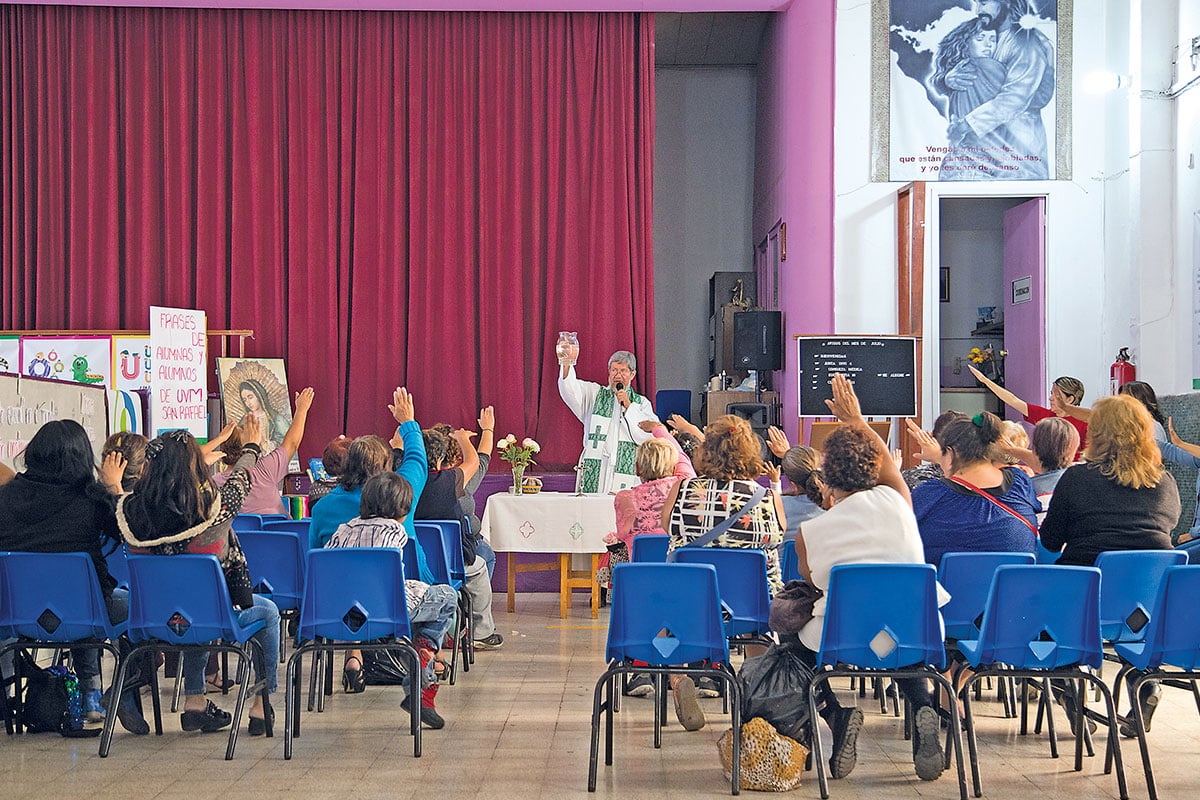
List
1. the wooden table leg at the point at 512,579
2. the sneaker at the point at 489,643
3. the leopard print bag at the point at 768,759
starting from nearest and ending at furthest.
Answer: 1. the leopard print bag at the point at 768,759
2. the sneaker at the point at 489,643
3. the wooden table leg at the point at 512,579

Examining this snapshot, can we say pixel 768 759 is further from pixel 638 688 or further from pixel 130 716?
pixel 130 716

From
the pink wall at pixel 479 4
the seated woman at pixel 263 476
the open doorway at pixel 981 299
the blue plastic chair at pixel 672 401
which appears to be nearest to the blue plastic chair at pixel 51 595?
the seated woman at pixel 263 476

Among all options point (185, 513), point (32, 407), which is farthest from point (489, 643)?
point (185, 513)

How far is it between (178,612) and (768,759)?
2.06 m

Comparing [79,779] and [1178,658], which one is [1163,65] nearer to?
[1178,658]

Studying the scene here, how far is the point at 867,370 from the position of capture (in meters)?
8.25

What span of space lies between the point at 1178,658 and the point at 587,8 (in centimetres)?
762

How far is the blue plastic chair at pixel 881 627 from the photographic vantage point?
3746 millimetres

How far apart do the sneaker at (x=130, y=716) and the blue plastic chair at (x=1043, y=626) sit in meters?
2.99

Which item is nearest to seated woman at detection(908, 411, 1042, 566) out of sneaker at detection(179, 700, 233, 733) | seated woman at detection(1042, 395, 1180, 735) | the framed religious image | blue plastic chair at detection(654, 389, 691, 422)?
seated woman at detection(1042, 395, 1180, 735)

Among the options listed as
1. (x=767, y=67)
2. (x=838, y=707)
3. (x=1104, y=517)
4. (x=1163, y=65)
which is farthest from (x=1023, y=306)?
(x=838, y=707)

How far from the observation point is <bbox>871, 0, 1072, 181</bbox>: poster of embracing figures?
884 cm

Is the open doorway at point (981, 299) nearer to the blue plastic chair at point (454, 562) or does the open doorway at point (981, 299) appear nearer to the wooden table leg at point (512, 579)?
the wooden table leg at point (512, 579)

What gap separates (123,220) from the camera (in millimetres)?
10430
